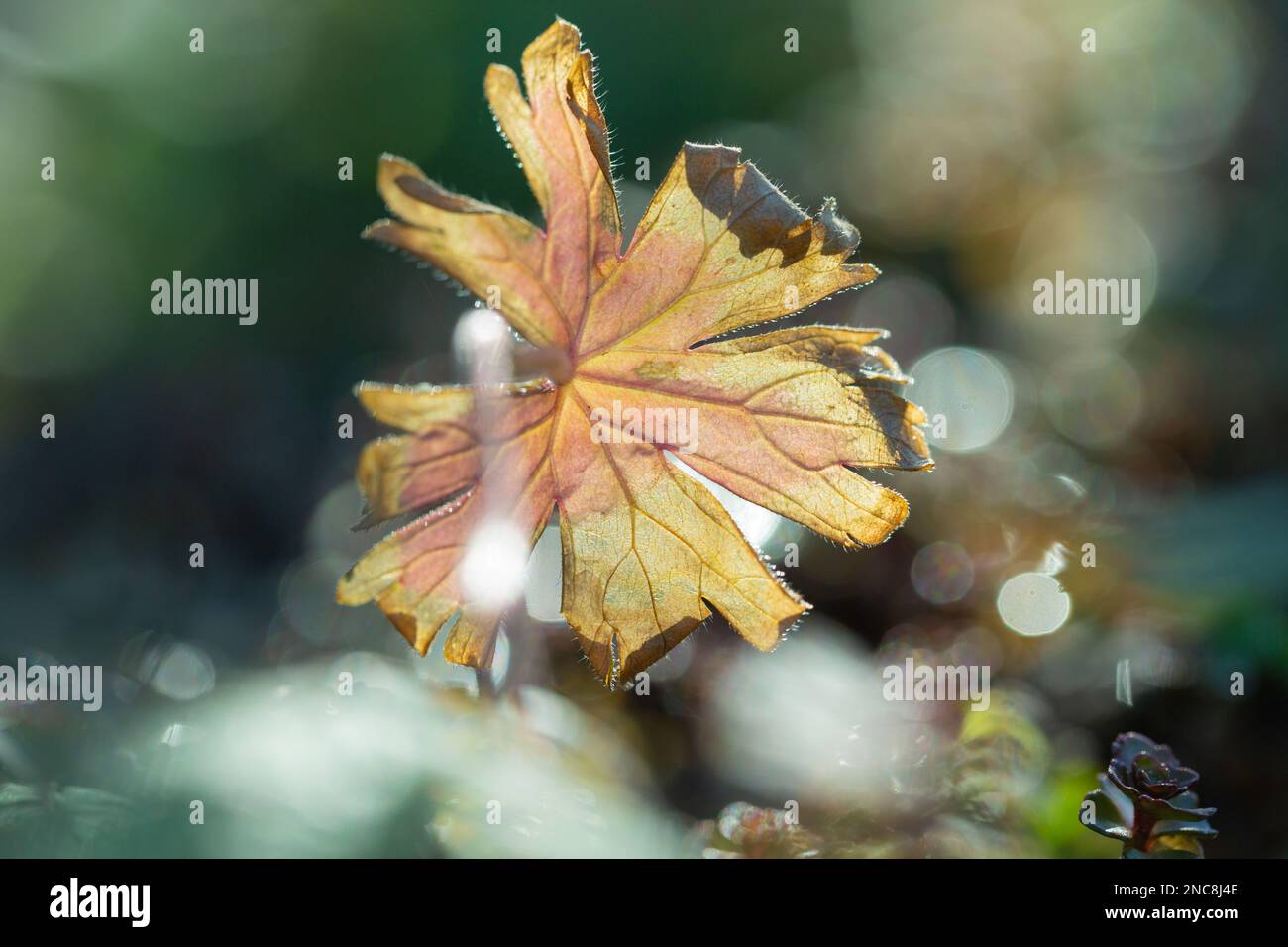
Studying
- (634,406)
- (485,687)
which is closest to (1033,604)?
(485,687)

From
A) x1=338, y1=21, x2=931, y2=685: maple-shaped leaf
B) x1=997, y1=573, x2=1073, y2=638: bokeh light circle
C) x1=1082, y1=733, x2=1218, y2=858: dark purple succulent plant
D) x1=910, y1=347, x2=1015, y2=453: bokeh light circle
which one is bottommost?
x1=1082, y1=733, x2=1218, y2=858: dark purple succulent plant

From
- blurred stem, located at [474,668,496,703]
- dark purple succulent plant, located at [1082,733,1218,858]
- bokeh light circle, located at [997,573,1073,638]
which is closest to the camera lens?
dark purple succulent plant, located at [1082,733,1218,858]

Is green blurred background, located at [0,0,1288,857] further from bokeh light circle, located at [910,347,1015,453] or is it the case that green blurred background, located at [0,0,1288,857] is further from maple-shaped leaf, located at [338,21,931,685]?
maple-shaped leaf, located at [338,21,931,685]

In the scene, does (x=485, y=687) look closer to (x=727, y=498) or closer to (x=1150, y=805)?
(x=727, y=498)

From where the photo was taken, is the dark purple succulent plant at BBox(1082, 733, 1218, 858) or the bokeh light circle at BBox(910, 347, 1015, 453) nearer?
the dark purple succulent plant at BBox(1082, 733, 1218, 858)

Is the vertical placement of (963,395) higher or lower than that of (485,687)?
higher

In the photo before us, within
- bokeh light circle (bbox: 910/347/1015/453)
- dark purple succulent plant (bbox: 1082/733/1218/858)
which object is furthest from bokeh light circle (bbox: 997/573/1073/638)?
dark purple succulent plant (bbox: 1082/733/1218/858)
